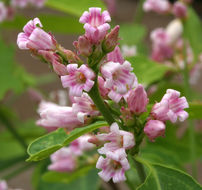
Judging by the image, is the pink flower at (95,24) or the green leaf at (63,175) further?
the green leaf at (63,175)

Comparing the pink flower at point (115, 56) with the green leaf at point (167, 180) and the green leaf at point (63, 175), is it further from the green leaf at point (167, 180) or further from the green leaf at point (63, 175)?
the green leaf at point (63, 175)

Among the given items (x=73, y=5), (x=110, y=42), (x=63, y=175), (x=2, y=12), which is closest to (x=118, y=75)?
(x=110, y=42)

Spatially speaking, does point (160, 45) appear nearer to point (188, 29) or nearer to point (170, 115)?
point (188, 29)

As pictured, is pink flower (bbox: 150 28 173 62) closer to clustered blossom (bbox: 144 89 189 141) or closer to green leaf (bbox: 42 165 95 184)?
green leaf (bbox: 42 165 95 184)

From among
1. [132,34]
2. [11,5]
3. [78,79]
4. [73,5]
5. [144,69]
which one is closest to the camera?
[78,79]

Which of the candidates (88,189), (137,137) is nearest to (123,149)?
(137,137)

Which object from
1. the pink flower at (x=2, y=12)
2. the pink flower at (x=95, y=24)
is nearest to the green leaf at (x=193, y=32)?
the pink flower at (x=2, y=12)

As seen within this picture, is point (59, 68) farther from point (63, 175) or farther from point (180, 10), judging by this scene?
point (180, 10)
